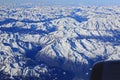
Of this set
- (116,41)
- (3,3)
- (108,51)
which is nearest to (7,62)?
(108,51)

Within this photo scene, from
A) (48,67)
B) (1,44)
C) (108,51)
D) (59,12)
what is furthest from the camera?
(59,12)

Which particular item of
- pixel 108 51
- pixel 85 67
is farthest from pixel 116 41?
→ pixel 85 67

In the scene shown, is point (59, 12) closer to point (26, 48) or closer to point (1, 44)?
point (1, 44)

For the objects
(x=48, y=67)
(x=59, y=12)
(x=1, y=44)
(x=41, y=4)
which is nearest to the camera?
(x=48, y=67)

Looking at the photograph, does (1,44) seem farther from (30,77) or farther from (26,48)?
(30,77)

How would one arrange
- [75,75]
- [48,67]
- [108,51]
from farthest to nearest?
1. [108,51]
2. [48,67]
3. [75,75]

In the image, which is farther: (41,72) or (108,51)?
(108,51)
